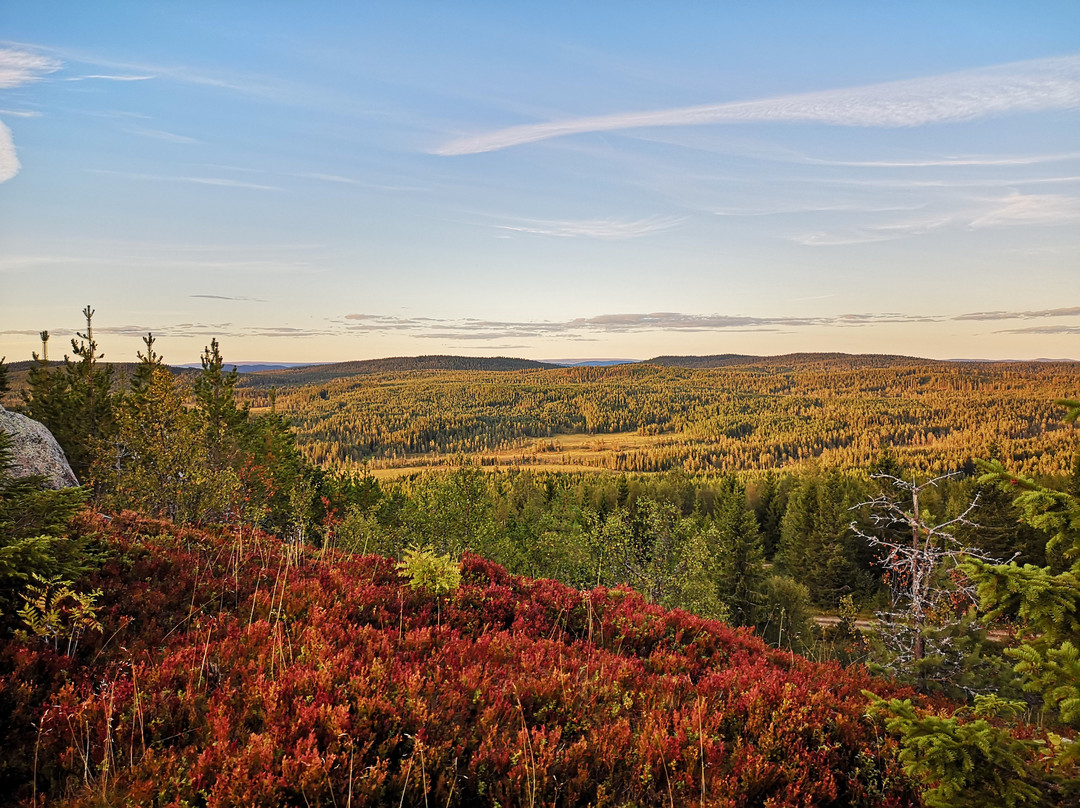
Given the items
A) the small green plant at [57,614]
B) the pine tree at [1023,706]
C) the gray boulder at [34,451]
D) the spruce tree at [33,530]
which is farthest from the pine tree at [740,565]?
the small green plant at [57,614]

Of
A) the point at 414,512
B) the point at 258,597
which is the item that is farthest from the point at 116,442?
the point at 258,597

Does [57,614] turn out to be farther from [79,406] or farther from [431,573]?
[79,406]

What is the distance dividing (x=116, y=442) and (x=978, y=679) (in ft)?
127

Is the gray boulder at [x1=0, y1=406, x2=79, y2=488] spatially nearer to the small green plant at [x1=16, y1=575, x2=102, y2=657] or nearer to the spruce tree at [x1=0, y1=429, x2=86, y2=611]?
the spruce tree at [x1=0, y1=429, x2=86, y2=611]

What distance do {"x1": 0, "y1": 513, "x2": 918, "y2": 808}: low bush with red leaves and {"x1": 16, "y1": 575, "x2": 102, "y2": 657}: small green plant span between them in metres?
0.21

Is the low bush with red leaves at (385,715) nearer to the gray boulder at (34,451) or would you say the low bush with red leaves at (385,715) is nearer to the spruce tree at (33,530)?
the spruce tree at (33,530)

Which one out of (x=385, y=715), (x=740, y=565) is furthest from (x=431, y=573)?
(x=740, y=565)

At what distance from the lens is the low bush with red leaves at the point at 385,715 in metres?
4.44

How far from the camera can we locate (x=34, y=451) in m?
16.3

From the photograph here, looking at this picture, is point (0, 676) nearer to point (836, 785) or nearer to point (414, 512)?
point (836, 785)

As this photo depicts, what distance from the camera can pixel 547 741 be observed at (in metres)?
4.99

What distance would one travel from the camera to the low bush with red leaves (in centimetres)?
444

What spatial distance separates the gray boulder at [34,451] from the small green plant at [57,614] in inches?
456

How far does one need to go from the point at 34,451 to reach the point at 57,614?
14.5 m
